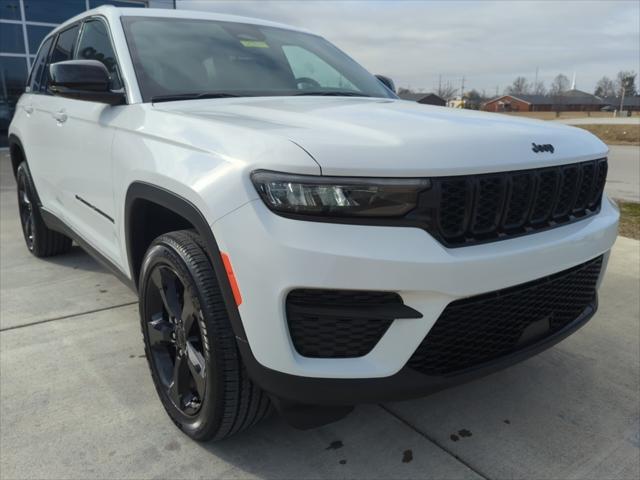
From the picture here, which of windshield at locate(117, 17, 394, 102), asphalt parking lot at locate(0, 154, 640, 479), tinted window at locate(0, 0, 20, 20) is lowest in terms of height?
asphalt parking lot at locate(0, 154, 640, 479)

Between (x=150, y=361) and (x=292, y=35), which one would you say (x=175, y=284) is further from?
(x=292, y=35)

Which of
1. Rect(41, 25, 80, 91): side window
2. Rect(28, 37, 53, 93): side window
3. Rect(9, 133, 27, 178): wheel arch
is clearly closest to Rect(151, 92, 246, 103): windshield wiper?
Rect(41, 25, 80, 91): side window

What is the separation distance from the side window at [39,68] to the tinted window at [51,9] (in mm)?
11088

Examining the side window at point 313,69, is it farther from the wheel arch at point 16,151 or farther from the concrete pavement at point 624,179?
the concrete pavement at point 624,179

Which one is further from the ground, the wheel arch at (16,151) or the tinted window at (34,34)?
the tinted window at (34,34)

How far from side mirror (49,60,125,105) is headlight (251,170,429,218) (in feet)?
4.21

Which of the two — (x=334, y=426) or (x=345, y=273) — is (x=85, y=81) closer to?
(x=345, y=273)

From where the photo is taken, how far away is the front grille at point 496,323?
5.83 ft

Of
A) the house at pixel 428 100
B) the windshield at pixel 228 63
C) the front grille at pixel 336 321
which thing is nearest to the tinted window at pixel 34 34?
the house at pixel 428 100

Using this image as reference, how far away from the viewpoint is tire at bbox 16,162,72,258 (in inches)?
170

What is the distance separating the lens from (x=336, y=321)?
1.67 m

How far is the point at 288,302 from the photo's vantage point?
165cm

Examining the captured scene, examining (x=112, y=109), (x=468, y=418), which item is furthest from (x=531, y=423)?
(x=112, y=109)

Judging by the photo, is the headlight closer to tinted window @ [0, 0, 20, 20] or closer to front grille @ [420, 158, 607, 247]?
front grille @ [420, 158, 607, 247]
